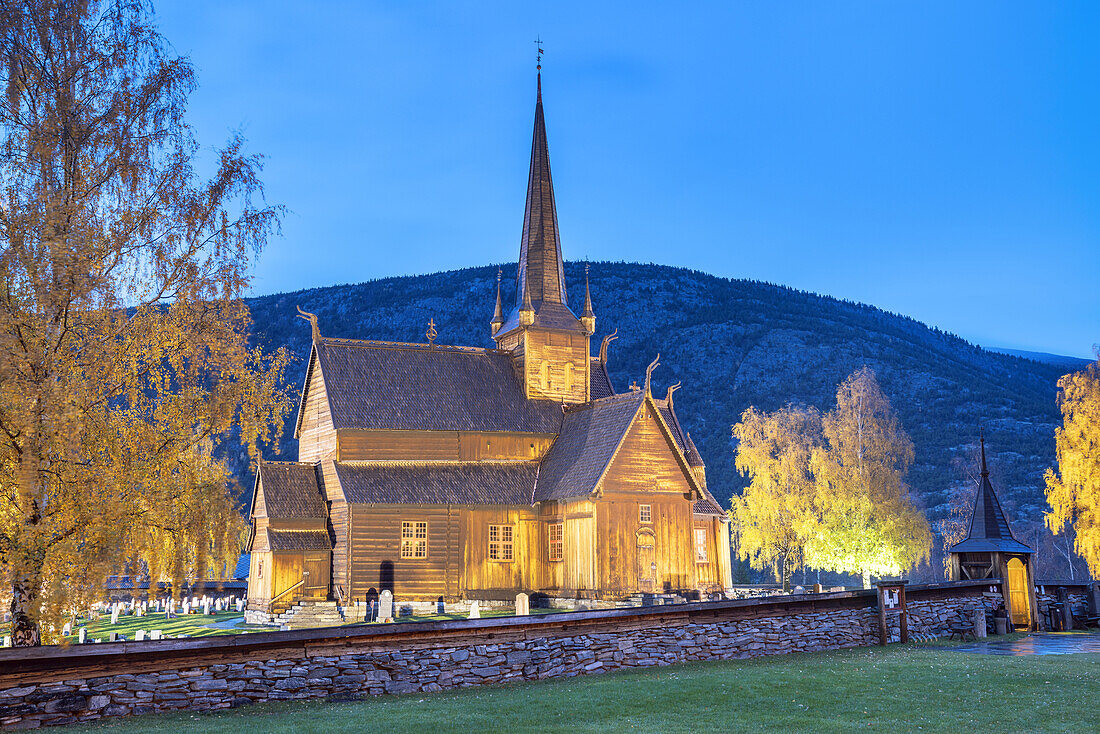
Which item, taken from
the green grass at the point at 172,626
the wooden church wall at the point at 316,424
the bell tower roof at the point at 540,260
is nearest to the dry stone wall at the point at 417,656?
the green grass at the point at 172,626

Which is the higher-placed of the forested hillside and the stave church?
the forested hillside

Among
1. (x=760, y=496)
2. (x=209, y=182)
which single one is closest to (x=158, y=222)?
(x=209, y=182)

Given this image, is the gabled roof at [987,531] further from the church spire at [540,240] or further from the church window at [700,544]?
the church spire at [540,240]

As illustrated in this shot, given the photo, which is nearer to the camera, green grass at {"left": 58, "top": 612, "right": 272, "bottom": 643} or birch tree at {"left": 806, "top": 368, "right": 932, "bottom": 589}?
green grass at {"left": 58, "top": 612, "right": 272, "bottom": 643}

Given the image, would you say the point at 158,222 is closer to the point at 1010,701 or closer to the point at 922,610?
the point at 1010,701

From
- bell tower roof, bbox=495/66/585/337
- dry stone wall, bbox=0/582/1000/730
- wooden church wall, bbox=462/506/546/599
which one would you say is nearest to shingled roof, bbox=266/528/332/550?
wooden church wall, bbox=462/506/546/599

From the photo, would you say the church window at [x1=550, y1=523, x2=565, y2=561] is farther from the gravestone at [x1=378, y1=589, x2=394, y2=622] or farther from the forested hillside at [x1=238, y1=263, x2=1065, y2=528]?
the forested hillside at [x1=238, y1=263, x2=1065, y2=528]

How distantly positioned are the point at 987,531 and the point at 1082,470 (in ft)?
38.8

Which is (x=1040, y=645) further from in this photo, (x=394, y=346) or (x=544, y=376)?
(x=394, y=346)

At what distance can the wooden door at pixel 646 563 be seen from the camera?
35656mm

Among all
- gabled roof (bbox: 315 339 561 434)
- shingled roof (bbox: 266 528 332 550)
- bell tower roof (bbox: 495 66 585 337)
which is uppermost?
bell tower roof (bbox: 495 66 585 337)

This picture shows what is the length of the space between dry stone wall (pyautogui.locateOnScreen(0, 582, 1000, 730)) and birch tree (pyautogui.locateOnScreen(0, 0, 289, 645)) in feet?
4.27

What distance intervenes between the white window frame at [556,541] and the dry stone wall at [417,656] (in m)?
15.3

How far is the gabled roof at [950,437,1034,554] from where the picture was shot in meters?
30.3
